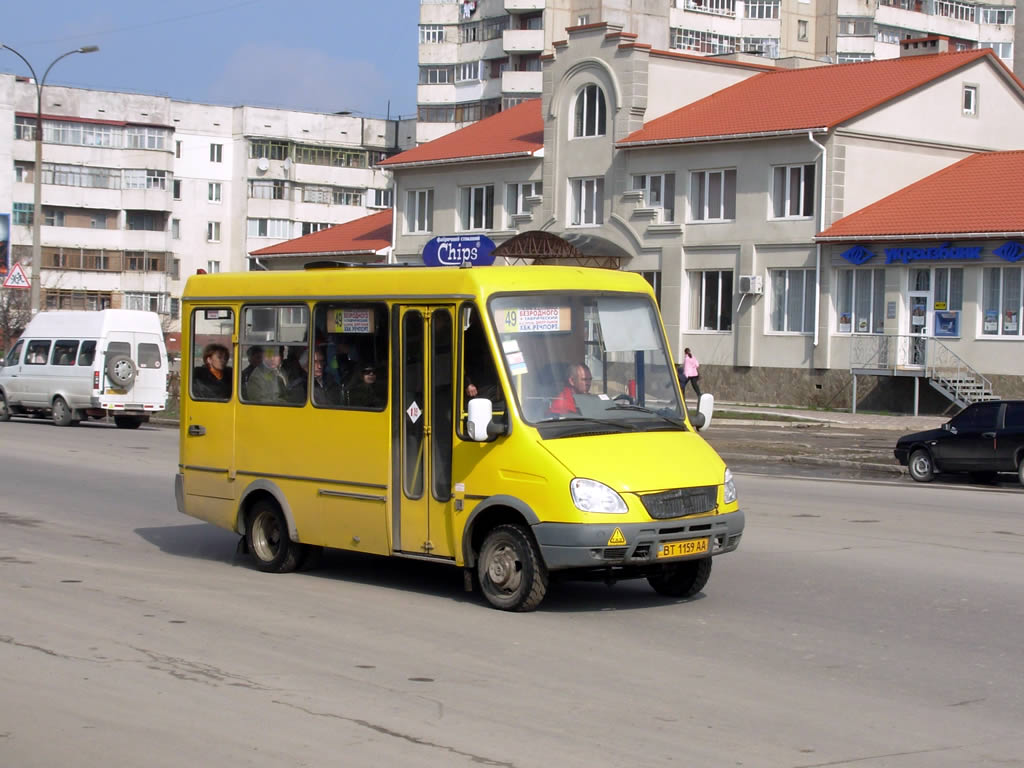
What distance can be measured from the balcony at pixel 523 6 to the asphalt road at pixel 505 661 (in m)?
79.0

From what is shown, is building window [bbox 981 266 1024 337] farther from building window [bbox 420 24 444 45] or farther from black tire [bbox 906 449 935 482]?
building window [bbox 420 24 444 45]

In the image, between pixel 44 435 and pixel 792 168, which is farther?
pixel 792 168

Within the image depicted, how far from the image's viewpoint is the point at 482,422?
30.7 feet

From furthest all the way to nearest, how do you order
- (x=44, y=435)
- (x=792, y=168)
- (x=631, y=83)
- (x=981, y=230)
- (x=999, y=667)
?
(x=631, y=83) → (x=792, y=168) → (x=981, y=230) → (x=44, y=435) → (x=999, y=667)

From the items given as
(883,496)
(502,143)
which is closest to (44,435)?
(883,496)

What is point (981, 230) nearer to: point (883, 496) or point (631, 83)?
point (631, 83)

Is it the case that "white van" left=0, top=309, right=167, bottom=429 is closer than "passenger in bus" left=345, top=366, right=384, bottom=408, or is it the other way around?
"passenger in bus" left=345, top=366, right=384, bottom=408

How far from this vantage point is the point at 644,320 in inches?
408

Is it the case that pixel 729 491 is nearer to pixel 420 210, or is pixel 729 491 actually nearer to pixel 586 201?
pixel 586 201

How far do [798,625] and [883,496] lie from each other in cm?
932

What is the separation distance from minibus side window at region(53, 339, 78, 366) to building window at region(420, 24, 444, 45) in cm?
6832

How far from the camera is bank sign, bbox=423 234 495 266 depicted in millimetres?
12211

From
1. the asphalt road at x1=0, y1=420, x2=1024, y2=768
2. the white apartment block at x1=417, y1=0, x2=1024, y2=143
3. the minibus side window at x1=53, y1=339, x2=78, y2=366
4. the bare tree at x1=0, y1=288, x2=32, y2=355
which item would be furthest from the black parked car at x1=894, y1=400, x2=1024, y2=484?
the white apartment block at x1=417, y1=0, x2=1024, y2=143

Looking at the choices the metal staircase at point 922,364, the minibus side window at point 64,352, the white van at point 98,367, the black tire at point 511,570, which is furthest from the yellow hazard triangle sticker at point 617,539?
the metal staircase at point 922,364
